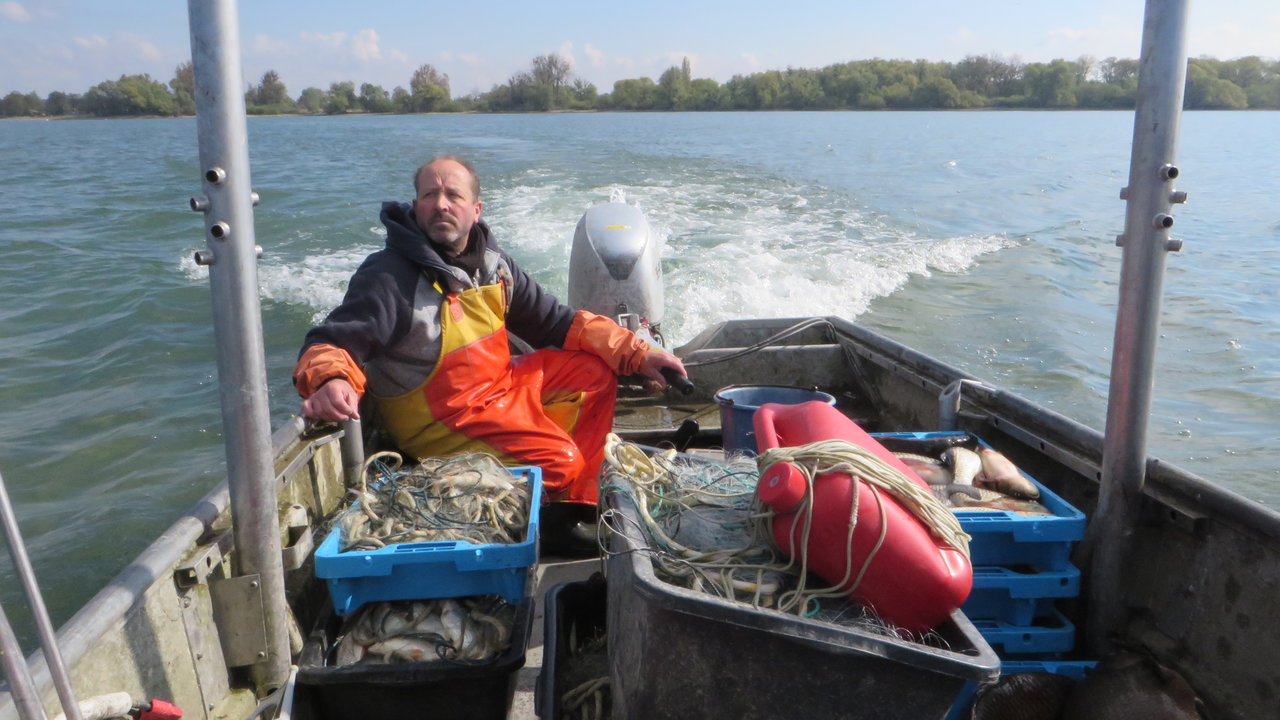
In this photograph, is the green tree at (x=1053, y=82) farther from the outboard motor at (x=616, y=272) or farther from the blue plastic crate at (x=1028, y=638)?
the blue plastic crate at (x=1028, y=638)

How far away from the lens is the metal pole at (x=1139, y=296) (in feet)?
6.01

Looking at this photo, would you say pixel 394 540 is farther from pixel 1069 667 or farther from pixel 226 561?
pixel 1069 667

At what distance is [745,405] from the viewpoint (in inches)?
120

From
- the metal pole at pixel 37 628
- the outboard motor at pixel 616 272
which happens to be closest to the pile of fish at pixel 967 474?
the metal pole at pixel 37 628

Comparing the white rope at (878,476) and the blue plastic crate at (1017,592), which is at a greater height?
the white rope at (878,476)

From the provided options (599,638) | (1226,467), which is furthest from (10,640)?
(1226,467)

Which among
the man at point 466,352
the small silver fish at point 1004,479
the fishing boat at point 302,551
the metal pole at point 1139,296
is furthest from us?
the man at point 466,352

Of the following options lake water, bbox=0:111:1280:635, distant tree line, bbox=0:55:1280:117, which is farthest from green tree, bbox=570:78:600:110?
lake water, bbox=0:111:1280:635

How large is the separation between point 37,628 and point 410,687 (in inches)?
39.7

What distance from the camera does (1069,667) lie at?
2180 mm

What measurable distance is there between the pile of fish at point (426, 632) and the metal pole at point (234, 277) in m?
0.32

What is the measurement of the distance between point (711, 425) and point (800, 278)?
5.46 meters

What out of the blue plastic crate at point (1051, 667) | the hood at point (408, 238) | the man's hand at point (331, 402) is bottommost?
the blue plastic crate at point (1051, 667)

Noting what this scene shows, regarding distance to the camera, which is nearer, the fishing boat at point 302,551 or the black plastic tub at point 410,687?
the fishing boat at point 302,551
